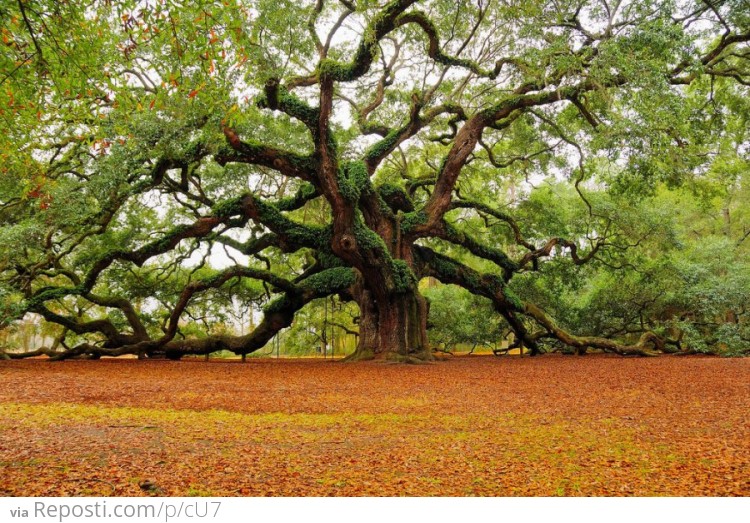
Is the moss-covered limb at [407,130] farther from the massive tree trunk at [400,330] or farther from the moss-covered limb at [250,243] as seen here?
the moss-covered limb at [250,243]

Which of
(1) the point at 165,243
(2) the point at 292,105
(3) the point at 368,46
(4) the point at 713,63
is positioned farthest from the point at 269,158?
(4) the point at 713,63

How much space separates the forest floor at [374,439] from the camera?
2758mm

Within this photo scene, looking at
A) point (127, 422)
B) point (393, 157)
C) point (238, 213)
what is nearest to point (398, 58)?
point (393, 157)

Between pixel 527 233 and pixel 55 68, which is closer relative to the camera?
pixel 55 68

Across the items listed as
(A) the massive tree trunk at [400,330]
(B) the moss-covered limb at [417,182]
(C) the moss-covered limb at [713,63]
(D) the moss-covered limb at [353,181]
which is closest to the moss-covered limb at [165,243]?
(D) the moss-covered limb at [353,181]

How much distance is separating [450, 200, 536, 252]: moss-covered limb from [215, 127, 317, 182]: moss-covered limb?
484cm

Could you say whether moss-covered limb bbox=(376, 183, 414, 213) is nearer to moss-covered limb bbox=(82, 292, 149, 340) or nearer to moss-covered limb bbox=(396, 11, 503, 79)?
→ moss-covered limb bbox=(396, 11, 503, 79)

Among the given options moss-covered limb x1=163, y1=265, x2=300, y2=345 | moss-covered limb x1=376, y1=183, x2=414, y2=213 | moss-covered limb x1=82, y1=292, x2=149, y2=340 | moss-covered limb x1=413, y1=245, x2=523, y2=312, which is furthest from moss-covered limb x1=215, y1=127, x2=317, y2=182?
moss-covered limb x1=82, y1=292, x2=149, y2=340

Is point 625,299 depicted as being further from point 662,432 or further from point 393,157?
point 662,432

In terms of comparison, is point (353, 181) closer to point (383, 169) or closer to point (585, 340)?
point (383, 169)

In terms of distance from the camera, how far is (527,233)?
1642 centimetres

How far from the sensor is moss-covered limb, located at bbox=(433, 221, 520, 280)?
45.5 feet

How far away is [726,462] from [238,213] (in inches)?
399

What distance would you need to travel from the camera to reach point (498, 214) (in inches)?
589
